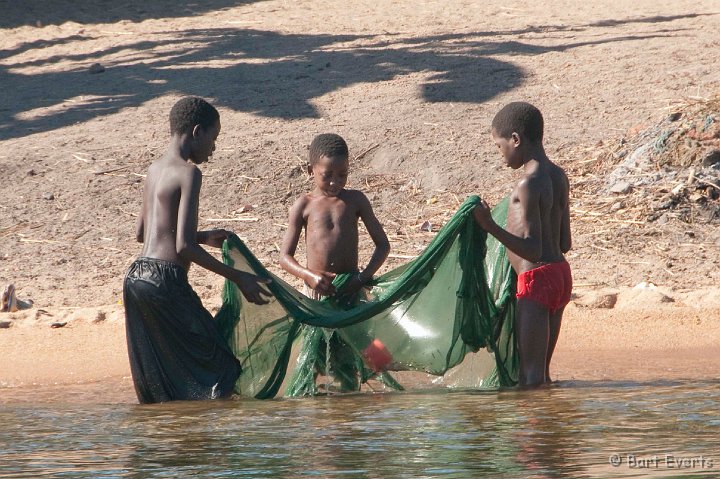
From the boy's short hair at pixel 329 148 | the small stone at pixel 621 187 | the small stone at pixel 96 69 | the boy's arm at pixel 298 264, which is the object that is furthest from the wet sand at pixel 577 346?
the small stone at pixel 96 69

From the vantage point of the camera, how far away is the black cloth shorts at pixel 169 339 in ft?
18.0

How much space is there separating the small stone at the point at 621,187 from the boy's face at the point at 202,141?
5440 millimetres

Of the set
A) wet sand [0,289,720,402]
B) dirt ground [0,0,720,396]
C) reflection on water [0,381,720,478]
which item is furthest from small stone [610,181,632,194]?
reflection on water [0,381,720,478]

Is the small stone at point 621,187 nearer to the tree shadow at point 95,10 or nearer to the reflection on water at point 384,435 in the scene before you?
the reflection on water at point 384,435

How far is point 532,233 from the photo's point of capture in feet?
18.3

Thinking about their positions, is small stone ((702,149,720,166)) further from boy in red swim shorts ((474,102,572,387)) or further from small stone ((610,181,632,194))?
boy in red swim shorts ((474,102,572,387))

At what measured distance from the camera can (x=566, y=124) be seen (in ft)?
39.7

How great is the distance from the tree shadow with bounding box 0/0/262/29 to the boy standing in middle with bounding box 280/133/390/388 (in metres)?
12.4

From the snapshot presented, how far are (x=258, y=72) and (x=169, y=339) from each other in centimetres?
927

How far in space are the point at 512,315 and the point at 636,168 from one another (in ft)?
16.2

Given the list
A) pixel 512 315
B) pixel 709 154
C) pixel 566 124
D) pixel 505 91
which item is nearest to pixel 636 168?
pixel 709 154

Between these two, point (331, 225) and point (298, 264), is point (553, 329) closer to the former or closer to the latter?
point (331, 225)

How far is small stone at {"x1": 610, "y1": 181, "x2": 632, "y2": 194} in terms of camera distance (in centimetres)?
1027

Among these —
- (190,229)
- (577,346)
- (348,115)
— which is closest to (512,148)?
(190,229)
